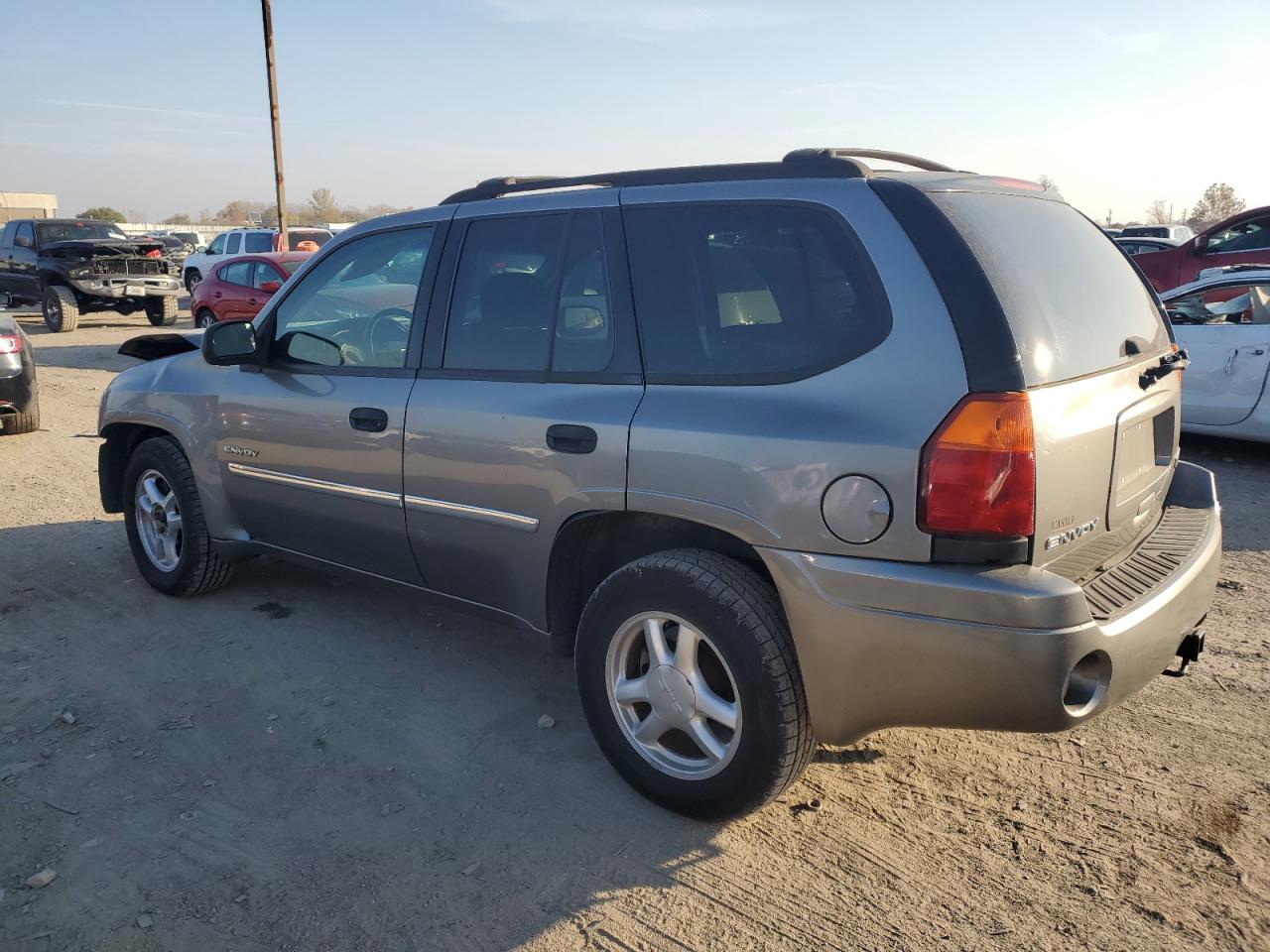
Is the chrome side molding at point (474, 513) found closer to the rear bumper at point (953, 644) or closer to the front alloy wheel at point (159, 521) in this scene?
the rear bumper at point (953, 644)

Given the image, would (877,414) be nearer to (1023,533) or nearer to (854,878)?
(1023,533)

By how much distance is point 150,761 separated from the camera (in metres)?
3.41

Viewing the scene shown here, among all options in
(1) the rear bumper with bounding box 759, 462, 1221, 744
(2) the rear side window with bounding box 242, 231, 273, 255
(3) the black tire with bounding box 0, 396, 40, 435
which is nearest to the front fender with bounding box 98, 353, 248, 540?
(1) the rear bumper with bounding box 759, 462, 1221, 744

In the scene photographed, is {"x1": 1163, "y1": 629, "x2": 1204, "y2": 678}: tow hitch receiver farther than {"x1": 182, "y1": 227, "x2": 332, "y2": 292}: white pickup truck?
No

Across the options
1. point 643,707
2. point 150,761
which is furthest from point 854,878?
point 150,761

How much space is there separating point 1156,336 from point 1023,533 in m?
1.31

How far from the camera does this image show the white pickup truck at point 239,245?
77.6 feet

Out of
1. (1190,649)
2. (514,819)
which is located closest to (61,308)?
(514,819)

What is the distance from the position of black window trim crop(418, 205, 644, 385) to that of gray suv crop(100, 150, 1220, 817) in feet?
0.04

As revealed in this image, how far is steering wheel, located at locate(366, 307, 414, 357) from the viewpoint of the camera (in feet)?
12.6

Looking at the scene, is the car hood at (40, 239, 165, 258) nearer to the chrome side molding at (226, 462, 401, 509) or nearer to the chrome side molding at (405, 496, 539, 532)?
the chrome side molding at (226, 462, 401, 509)

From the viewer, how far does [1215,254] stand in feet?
41.2

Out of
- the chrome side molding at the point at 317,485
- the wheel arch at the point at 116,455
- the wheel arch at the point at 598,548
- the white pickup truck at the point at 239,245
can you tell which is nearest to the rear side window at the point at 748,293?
the wheel arch at the point at 598,548

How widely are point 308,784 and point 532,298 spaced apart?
72.1 inches
